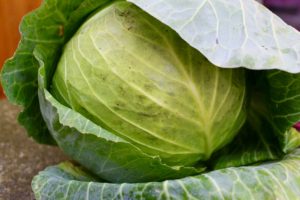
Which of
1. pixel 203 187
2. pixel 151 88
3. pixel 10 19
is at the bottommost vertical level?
pixel 10 19

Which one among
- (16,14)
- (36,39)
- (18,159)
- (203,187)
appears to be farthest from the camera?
(16,14)

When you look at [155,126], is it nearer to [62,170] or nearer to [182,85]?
[182,85]

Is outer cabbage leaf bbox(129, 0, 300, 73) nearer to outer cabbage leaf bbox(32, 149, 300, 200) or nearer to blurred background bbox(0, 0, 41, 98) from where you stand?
outer cabbage leaf bbox(32, 149, 300, 200)

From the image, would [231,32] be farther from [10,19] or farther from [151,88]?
[10,19]

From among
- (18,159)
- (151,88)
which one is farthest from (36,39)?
(18,159)

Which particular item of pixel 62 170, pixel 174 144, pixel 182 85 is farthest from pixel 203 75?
pixel 62 170

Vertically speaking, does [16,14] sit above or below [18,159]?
above

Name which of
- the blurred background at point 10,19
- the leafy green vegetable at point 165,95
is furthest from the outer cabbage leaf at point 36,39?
the blurred background at point 10,19
